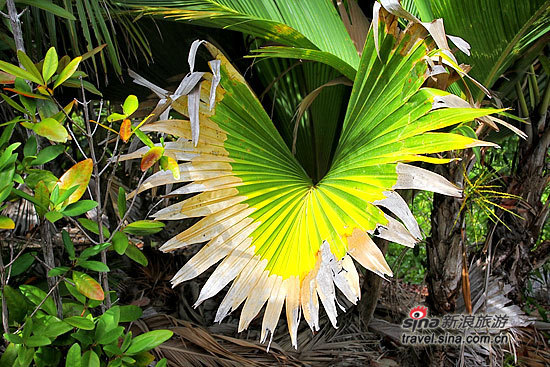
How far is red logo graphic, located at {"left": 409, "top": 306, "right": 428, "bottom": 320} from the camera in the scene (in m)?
1.64

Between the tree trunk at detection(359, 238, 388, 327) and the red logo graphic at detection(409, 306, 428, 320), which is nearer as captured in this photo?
the red logo graphic at detection(409, 306, 428, 320)

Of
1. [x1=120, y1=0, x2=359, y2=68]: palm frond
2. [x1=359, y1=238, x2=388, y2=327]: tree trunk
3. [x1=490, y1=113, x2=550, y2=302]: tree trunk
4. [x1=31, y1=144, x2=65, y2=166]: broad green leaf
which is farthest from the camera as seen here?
[x1=359, y1=238, x2=388, y2=327]: tree trunk

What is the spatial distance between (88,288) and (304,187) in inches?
24.1

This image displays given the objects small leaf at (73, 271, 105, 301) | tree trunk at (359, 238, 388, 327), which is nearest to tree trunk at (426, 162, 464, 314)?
tree trunk at (359, 238, 388, 327)

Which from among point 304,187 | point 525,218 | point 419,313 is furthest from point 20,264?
point 525,218

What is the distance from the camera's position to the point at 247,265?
1.05 m

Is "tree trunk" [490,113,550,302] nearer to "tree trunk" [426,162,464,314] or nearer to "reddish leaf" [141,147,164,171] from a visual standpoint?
"tree trunk" [426,162,464,314]

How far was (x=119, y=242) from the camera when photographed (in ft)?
2.73

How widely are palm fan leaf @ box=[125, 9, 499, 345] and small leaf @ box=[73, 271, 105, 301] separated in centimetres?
27

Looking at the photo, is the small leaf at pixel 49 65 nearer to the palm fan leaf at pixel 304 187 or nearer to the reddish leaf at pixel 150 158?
the reddish leaf at pixel 150 158

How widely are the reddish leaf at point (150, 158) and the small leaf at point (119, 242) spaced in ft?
0.46

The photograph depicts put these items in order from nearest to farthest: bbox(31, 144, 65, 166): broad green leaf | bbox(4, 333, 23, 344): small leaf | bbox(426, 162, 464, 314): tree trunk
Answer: bbox(4, 333, 23, 344): small leaf
bbox(31, 144, 65, 166): broad green leaf
bbox(426, 162, 464, 314): tree trunk

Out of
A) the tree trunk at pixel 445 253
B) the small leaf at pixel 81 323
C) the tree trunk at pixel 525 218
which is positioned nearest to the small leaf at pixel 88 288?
the small leaf at pixel 81 323

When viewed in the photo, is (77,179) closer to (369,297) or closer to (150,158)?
(150,158)
